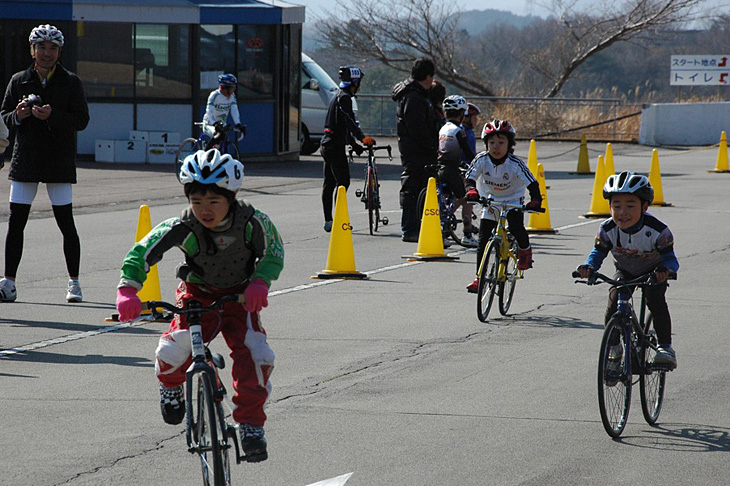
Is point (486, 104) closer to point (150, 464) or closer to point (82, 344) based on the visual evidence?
point (82, 344)

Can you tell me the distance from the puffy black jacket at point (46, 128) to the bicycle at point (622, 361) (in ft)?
16.4

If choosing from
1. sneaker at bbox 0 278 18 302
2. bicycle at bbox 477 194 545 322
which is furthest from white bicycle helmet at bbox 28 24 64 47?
bicycle at bbox 477 194 545 322

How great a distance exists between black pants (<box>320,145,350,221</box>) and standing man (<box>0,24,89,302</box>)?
5.48 meters

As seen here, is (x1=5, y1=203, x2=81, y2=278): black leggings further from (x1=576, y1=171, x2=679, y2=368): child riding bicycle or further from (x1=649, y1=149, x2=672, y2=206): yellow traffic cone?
(x1=649, y1=149, x2=672, y2=206): yellow traffic cone

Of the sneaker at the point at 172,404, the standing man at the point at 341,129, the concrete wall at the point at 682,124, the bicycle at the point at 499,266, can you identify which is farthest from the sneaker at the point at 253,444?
the concrete wall at the point at 682,124

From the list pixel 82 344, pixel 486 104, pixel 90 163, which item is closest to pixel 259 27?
pixel 90 163

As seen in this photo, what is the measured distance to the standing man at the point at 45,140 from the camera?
376 inches

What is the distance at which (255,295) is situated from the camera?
4.77 meters

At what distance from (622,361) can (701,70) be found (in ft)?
112

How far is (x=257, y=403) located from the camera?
16.3 ft

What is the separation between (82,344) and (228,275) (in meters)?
3.58

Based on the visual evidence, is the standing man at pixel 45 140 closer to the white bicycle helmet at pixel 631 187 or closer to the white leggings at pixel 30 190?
the white leggings at pixel 30 190

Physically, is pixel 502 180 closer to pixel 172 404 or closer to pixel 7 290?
pixel 7 290

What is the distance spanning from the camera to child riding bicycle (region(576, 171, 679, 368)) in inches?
250
